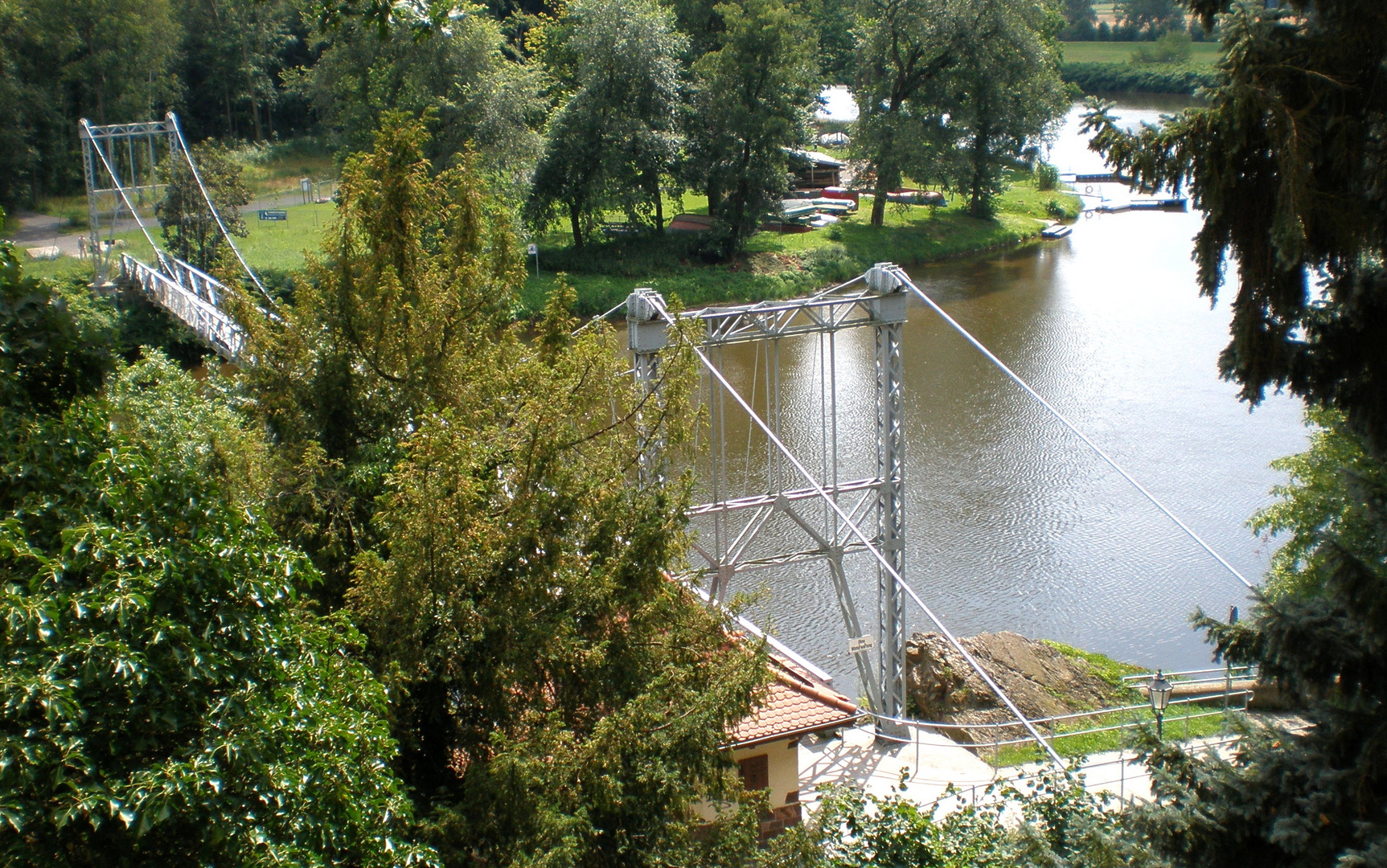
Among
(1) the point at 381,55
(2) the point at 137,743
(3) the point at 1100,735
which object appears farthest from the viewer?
→ (1) the point at 381,55

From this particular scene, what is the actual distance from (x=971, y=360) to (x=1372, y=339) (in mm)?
19459

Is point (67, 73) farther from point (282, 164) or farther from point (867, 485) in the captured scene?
point (867, 485)

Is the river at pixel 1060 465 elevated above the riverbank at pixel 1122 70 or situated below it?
below

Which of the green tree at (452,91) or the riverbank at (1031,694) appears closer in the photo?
the riverbank at (1031,694)

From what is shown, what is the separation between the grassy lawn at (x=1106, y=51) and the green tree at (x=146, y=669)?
2171 inches

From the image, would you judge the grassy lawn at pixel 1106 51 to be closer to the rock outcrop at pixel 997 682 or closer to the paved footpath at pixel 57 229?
the paved footpath at pixel 57 229

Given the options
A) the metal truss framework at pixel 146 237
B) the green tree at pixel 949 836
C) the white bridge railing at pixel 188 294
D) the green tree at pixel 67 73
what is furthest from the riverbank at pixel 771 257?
the green tree at pixel 949 836

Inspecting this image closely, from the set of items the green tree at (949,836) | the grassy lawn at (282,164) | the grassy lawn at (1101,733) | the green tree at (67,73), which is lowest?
the grassy lawn at (1101,733)

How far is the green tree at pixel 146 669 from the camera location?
144 inches

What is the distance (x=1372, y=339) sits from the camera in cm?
476

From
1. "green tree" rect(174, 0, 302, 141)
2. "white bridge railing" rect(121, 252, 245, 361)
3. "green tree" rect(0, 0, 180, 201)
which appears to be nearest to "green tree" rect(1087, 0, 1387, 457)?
"white bridge railing" rect(121, 252, 245, 361)

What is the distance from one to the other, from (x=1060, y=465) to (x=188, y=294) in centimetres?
1500

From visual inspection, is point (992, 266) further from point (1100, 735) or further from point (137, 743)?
point (137, 743)

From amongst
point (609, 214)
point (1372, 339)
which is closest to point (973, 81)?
point (609, 214)
